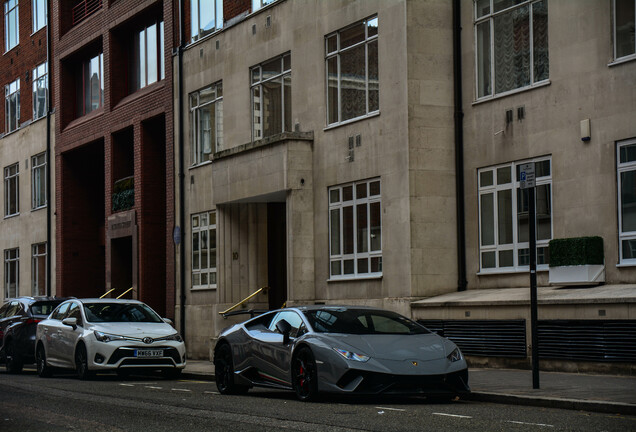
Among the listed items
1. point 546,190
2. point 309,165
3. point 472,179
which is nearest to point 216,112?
point 309,165

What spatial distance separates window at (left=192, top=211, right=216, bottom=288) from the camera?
29844 millimetres

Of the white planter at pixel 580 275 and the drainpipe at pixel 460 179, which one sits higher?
the drainpipe at pixel 460 179

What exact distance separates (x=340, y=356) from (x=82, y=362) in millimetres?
8061

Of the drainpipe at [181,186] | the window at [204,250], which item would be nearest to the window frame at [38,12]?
the drainpipe at [181,186]

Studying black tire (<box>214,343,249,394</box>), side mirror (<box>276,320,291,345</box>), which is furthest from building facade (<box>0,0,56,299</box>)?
side mirror (<box>276,320,291,345</box>)

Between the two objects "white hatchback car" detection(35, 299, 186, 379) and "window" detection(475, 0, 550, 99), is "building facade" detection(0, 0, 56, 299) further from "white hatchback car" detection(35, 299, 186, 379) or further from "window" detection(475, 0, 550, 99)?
"window" detection(475, 0, 550, 99)

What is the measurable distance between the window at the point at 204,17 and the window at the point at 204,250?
5159 mm

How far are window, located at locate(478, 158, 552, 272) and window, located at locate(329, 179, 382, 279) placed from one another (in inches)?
100

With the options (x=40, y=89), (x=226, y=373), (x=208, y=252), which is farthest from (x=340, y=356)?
(x=40, y=89)

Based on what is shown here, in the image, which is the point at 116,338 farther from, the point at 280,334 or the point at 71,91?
the point at 71,91

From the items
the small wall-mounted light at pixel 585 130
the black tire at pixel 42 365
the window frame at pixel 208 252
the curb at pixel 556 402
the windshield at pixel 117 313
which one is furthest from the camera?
the window frame at pixel 208 252

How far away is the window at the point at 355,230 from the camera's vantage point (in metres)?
23.2

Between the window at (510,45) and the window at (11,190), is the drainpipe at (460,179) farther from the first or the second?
the window at (11,190)

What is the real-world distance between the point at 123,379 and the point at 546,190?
8.59m
